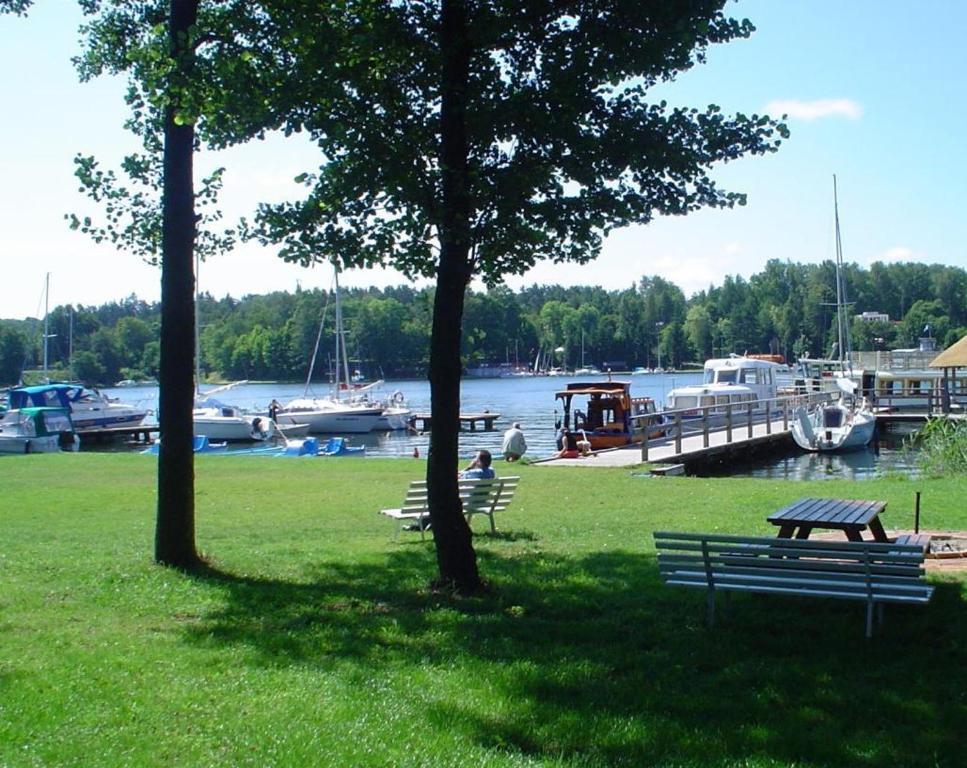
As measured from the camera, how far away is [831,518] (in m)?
8.48

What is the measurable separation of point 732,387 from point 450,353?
38040mm

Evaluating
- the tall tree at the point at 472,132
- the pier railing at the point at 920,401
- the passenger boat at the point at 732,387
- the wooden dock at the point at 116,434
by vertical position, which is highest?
the tall tree at the point at 472,132

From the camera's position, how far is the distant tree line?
113 metres

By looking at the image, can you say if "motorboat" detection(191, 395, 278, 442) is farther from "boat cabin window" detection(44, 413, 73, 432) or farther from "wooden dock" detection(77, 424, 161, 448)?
"boat cabin window" detection(44, 413, 73, 432)

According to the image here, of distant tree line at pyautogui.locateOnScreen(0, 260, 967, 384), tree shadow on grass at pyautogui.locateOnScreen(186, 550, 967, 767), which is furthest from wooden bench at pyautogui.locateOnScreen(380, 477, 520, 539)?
distant tree line at pyautogui.locateOnScreen(0, 260, 967, 384)

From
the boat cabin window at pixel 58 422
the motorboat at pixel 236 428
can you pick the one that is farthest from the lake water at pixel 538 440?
the boat cabin window at pixel 58 422

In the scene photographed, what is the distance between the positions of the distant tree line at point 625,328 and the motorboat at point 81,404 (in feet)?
121

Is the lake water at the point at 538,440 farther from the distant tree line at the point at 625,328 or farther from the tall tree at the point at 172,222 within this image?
the tall tree at the point at 172,222

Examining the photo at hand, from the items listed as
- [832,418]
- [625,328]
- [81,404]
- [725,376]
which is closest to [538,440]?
[725,376]

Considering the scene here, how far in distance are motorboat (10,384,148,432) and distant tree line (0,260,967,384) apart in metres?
36.8

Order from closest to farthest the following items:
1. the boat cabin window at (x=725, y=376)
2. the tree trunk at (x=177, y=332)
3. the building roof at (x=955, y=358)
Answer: the tree trunk at (x=177, y=332), the building roof at (x=955, y=358), the boat cabin window at (x=725, y=376)

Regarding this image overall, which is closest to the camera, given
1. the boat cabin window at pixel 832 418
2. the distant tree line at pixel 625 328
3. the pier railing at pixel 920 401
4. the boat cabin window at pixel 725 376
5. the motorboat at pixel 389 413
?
the boat cabin window at pixel 832 418

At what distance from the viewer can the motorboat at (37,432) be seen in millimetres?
41500

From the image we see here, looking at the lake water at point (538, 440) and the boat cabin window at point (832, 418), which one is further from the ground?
the boat cabin window at point (832, 418)
